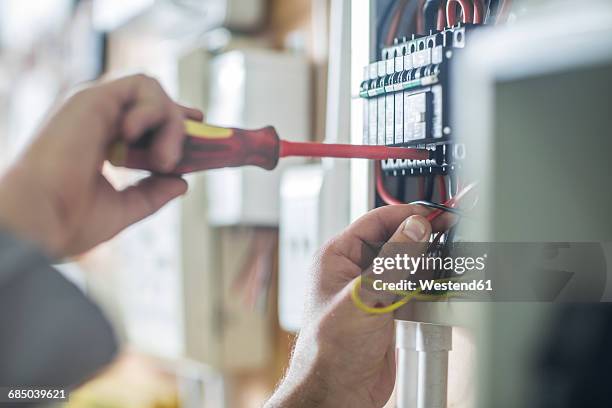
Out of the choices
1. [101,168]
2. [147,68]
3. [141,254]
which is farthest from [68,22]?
[101,168]

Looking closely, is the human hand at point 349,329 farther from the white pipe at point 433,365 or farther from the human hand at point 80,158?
the human hand at point 80,158

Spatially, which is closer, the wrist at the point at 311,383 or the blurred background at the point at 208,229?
the wrist at the point at 311,383

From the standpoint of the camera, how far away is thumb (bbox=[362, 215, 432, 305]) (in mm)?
491

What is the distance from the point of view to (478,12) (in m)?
0.48

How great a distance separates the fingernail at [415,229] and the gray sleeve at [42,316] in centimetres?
22

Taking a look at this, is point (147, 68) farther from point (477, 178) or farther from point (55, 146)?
point (477, 178)

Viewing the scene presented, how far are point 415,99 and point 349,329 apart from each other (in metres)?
0.17

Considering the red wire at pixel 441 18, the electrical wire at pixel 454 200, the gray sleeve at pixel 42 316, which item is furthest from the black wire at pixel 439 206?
the gray sleeve at pixel 42 316

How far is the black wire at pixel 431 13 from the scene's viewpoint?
51cm

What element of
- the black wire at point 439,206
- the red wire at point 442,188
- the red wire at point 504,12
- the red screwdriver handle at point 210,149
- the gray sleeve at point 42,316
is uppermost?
the red wire at point 504,12

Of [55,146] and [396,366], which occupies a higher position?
[55,146]

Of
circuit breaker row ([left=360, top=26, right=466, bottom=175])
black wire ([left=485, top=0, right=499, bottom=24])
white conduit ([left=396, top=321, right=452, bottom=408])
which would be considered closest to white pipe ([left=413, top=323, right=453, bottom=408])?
white conduit ([left=396, top=321, right=452, bottom=408])

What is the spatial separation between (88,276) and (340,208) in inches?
21.8

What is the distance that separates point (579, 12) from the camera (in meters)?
0.41
